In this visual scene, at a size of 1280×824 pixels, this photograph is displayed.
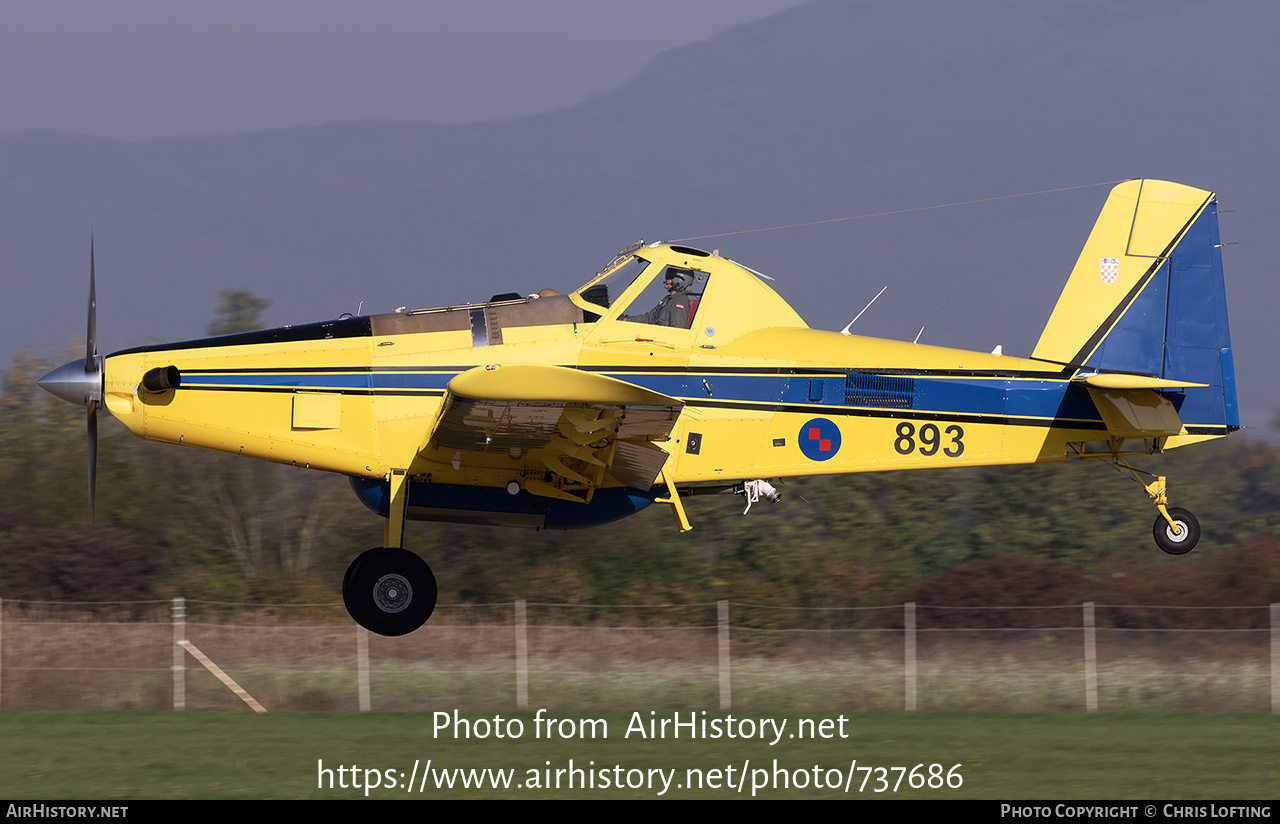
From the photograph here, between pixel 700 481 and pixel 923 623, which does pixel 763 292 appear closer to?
pixel 700 481

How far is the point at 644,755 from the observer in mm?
13555

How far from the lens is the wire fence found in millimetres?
17547

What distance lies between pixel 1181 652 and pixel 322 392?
43.9ft

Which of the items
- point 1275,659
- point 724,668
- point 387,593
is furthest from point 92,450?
point 1275,659

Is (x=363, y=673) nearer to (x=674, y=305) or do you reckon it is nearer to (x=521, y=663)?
(x=521, y=663)

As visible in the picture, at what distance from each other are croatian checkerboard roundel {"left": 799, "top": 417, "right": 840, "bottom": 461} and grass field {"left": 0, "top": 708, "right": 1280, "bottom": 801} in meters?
3.08

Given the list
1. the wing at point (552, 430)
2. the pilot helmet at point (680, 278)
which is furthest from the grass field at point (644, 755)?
the pilot helmet at point (680, 278)

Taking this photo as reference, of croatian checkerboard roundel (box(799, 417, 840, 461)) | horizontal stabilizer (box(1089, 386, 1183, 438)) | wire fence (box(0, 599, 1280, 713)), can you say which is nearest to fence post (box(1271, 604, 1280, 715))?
wire fence (box(0, 599, 1280, 713))

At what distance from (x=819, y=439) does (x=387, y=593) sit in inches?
151

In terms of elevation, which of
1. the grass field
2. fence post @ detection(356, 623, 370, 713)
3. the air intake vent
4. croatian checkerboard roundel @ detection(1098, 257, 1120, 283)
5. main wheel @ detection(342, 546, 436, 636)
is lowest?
the grass field

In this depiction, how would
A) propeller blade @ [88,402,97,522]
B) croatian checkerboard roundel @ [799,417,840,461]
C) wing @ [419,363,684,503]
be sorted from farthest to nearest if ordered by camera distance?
croatian checkerboard roundel @ [799,417,840,461] → propeller blade @ [88,402,97,522] → wing @ [419,363,684,503]

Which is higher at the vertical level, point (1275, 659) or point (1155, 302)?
point (1155, 302)

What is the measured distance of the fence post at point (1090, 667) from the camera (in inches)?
672

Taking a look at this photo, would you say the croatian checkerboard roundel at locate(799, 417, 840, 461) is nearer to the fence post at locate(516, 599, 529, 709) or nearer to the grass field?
the grass field
